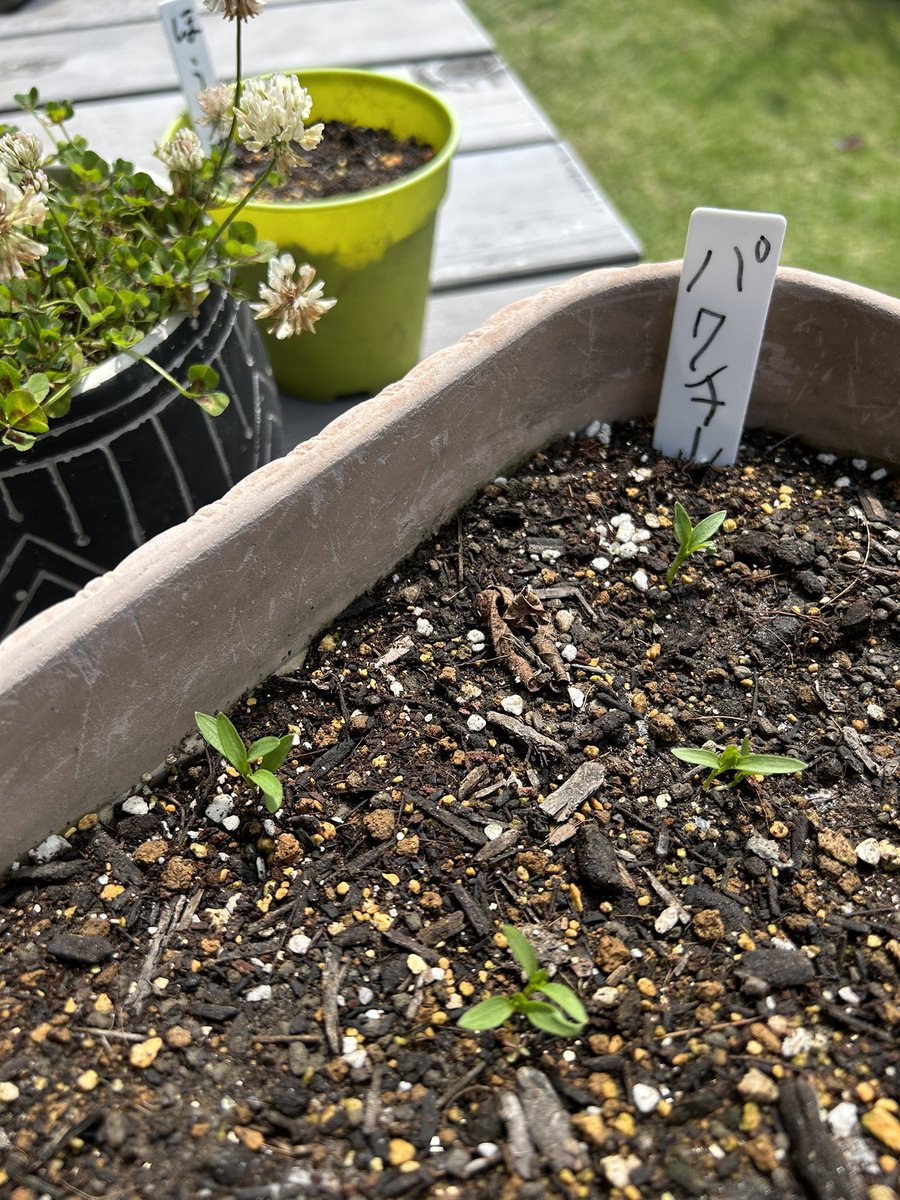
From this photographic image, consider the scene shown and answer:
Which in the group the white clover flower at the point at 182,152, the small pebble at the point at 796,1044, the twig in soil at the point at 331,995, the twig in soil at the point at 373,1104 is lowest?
the twig in soil at the point at 373,1104

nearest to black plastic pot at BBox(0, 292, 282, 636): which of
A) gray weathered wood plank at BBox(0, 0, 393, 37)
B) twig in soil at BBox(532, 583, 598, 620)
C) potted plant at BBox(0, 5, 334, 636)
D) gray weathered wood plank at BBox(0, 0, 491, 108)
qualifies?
potted plant at BBox(0, 5, 334, 636)

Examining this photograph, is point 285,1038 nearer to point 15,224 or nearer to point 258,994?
point 258,994

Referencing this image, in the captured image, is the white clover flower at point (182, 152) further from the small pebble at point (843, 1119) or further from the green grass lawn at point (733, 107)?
the green grass lawn at point (733, 107)

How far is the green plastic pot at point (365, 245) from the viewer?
1.23 metres

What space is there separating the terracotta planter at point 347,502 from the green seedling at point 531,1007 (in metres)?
0.35

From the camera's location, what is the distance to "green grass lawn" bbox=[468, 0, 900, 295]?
7.36ft

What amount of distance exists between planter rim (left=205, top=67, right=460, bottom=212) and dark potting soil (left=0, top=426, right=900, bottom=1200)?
0.40 meters

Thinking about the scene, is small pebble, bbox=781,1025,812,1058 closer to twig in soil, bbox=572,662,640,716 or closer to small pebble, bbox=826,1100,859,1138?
small pebble, bbox=826,1100,859,1138

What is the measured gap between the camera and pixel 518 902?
2.73 ft

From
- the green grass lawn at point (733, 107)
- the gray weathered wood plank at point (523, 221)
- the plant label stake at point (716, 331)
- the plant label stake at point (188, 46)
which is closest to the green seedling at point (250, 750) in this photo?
the plant label stake at point (716, 331)

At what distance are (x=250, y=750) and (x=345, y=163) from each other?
2.94 ft

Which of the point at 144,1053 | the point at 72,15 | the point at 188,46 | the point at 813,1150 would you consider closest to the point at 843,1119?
the point at 813,1150

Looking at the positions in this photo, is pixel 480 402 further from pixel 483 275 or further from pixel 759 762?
pixel 483 275

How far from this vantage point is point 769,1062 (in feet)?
2.39
